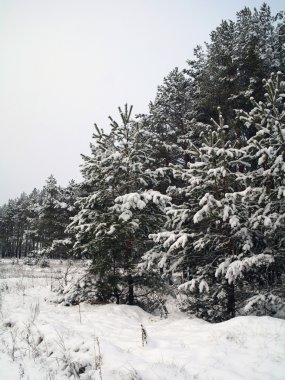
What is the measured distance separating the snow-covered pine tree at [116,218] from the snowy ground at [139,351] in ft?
11.3

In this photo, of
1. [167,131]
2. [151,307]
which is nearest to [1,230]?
[167,131]

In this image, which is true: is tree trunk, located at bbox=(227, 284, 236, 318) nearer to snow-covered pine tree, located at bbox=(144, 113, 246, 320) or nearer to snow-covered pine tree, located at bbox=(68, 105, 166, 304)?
snow-covered pine tree, located at bbox=(144, 113, 246, 320)

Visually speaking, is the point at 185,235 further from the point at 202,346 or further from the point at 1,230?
the point at 1,230

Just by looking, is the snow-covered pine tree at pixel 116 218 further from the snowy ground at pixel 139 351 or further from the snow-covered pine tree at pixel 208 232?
the snowy ground at pixel 139 351

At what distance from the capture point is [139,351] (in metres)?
5.73

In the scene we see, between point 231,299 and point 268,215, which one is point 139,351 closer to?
point 231,299

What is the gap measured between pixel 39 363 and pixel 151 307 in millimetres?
7139

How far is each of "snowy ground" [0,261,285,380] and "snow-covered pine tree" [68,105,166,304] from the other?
11.3ft

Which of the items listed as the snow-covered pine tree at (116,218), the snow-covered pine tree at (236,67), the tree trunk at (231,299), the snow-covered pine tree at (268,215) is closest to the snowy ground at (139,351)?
the snow-covered pine tree at (268,215)

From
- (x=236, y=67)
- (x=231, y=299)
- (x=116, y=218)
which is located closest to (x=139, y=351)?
(x=231, y=299)

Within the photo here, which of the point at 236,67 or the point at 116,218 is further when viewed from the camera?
the point at 236,67

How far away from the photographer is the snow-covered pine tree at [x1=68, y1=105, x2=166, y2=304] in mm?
11070

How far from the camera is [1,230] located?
6669 centimetres

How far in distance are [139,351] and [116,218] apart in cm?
614
